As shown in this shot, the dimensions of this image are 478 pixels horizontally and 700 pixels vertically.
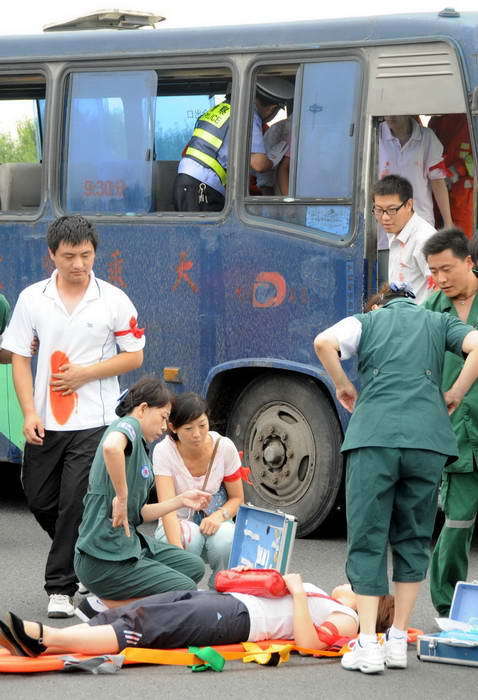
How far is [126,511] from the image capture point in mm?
7168

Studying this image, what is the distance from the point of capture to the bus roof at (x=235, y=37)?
31.3ft

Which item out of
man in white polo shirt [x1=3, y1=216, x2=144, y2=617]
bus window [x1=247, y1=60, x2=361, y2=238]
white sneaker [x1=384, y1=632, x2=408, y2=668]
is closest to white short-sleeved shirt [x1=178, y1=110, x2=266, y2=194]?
bus window [x1=247, y1=60, x2=361, y2=238]

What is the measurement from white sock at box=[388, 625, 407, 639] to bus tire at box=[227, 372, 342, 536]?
126 inches

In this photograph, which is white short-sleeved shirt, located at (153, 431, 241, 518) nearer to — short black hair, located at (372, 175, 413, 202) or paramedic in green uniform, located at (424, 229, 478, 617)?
paramedic in green uniform, located at (424, 229, 478, 617)

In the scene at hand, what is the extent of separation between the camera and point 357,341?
6.78m

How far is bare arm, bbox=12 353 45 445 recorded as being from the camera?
26.0ft

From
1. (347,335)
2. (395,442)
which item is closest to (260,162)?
(347,335)

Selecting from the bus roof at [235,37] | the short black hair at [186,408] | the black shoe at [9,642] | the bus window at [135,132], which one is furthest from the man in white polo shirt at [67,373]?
the bus roof at [235,37]

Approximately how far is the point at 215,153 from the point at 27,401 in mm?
2854

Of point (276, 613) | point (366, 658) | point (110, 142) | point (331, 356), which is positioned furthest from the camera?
point (110, 142)

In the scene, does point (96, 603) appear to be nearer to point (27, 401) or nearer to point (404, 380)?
point (27, 401)

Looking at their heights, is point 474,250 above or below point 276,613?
above

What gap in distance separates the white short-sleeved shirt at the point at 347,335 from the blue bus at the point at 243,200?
278 cm

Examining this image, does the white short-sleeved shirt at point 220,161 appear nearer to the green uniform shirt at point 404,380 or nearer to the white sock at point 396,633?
the green uniform shirt at point 404,380
